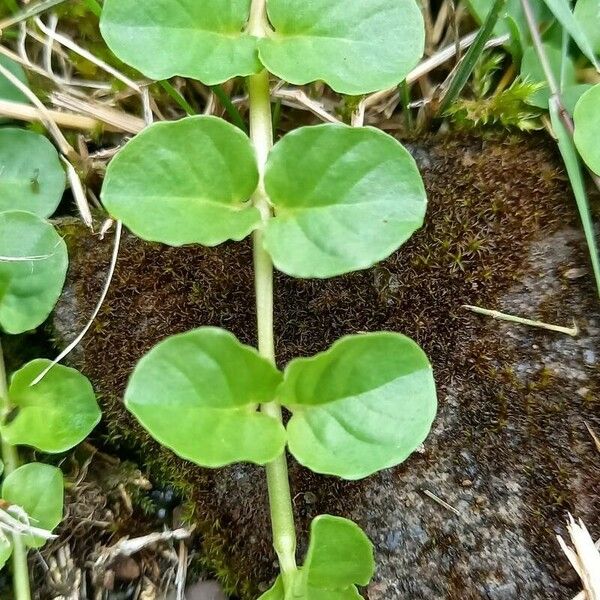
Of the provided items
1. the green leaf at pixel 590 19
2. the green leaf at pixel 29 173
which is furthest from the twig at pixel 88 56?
the green leaf at pixel 590 19

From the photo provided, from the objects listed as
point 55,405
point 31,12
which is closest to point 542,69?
point 31,12

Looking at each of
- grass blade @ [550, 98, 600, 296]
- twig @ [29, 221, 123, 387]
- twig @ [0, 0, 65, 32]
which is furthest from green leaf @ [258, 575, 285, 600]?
twig @ [0, 0, 65, 32]

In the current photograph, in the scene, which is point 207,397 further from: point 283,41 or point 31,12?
point 31,12

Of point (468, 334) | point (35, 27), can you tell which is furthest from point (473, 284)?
point (35, 27)

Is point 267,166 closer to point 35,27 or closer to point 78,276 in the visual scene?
point 78,276

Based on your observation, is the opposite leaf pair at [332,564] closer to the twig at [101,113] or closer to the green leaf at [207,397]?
the green leaf at [207,397]
